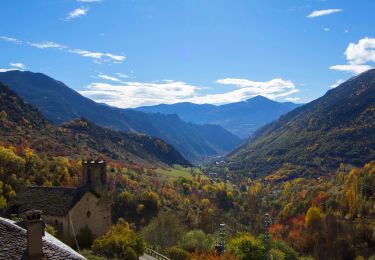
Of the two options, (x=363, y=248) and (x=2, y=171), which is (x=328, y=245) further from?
(x=2, y=171)

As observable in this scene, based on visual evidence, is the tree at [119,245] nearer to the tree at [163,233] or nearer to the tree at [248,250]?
the tree at [248,250]

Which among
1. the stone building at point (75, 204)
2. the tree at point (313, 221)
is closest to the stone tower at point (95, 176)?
the stone building at point (75, 204)

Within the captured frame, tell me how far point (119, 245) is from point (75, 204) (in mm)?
7531

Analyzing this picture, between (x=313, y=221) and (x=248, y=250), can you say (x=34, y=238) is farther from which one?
(x=313, y=221)

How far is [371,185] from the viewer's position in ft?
648

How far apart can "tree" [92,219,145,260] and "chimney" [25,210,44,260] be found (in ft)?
112

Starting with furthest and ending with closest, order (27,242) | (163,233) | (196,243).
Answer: (163,233), (196,243), (27,242)

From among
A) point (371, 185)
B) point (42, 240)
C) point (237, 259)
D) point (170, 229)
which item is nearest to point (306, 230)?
point (371, 185)

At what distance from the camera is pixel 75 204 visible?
54281mm

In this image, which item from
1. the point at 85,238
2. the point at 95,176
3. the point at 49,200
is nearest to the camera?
the point at 85,238

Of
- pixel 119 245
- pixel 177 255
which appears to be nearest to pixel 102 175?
pixel 119 245

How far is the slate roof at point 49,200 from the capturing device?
53.8m

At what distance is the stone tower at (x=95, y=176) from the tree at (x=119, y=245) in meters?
7.61

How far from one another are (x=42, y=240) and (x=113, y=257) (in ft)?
111
